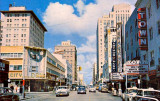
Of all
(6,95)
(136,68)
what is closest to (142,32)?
(136,68)

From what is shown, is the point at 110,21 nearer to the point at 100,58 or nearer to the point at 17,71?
the point at 100,58

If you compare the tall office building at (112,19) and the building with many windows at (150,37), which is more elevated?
the tall office building at (112,19)

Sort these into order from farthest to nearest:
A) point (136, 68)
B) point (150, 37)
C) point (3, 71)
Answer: point (3, 71) → point (150, 37) → point (136, 68)

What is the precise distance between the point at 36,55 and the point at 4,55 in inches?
358

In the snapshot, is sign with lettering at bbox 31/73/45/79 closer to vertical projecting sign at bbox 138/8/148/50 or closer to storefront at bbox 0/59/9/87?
storefront at bbox 0/59/9/87

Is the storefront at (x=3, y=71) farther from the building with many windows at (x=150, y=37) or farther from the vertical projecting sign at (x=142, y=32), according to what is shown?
the vertical projecting sign at (x=142, y=32)

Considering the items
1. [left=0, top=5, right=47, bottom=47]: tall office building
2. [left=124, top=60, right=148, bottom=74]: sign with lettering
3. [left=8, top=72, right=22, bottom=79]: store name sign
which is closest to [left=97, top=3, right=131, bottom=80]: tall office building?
[left=0, top=5, right=47, bottom=47]: tall office building

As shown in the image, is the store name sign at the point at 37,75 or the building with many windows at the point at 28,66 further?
the store name sign at the point at 37,75

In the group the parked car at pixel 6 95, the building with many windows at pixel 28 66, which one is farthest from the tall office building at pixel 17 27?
the parked car at pixel 6 95

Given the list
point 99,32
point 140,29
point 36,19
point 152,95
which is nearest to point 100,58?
point 99,32

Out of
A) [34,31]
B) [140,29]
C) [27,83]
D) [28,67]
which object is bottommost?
[27,83]

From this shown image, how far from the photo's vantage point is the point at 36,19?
120 m

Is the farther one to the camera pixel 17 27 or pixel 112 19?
pixel 112 19

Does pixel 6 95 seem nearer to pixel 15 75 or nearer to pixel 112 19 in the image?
pixel 15 75
